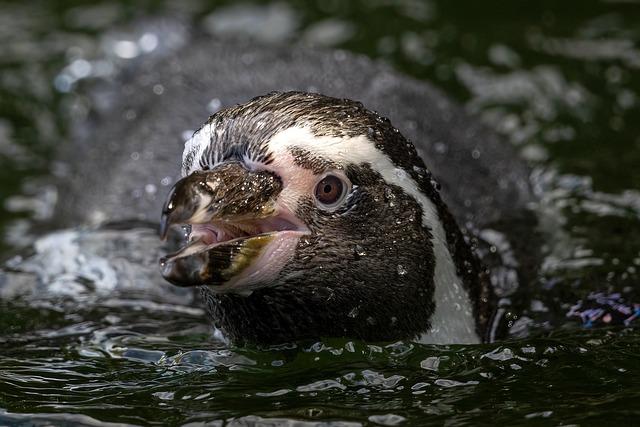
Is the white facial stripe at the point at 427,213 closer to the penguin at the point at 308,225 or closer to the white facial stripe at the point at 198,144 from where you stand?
the penguin at the point at 308,225

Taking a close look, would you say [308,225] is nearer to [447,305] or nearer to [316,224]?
[316,224]

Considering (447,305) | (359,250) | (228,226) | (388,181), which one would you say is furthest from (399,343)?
(228,226)

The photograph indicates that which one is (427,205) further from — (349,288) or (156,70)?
(156,70)

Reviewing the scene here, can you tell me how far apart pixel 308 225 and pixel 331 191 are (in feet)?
0.34

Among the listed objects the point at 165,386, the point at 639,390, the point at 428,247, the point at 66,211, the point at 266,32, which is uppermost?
the point at 266,32

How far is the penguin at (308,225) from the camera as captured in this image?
2682 millimetres

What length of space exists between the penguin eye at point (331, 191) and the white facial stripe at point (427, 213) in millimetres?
46

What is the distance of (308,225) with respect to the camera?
2818 mm

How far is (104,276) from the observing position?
399cm

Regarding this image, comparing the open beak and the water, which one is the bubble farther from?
the open beak

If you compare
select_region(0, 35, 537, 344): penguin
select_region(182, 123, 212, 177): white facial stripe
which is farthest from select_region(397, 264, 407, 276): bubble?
select_region(182, 123, 212, 177): white facial stripe

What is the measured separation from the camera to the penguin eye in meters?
2.83

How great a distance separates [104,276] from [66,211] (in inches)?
35.9

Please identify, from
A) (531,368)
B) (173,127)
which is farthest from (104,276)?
(531,368)
